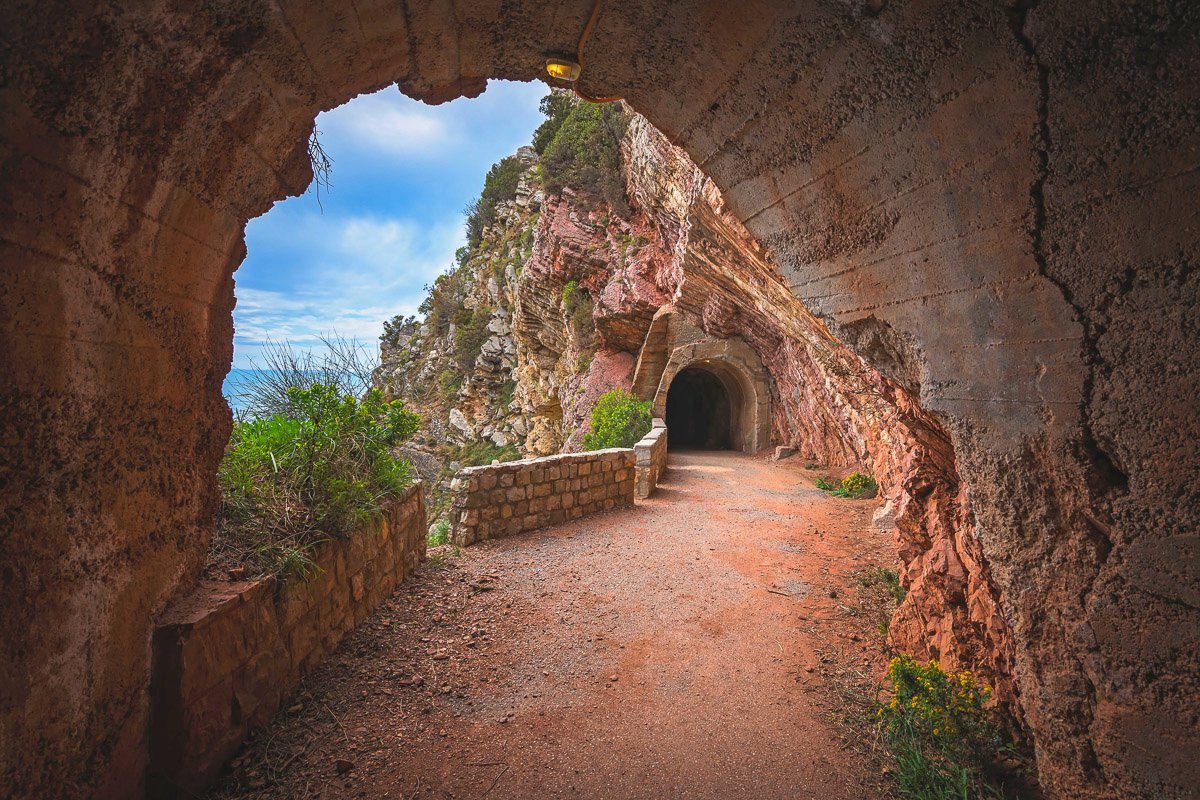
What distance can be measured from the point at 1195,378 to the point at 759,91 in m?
1.65

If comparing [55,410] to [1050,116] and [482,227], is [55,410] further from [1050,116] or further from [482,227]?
[482,227]

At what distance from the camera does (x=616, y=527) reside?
22.5 feet

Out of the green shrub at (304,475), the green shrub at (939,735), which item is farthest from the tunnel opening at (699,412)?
the green shrub at (939,735)

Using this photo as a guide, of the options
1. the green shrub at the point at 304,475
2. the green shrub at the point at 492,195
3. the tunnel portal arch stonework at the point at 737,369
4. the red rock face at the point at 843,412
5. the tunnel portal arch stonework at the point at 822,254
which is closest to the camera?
the tunnel portal arch stonework at the point at 822,254

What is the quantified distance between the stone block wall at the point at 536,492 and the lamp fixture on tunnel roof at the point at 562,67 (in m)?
4.62

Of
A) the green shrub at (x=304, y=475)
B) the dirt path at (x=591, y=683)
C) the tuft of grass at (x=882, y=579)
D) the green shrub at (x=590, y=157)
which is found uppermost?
the green shrub at (x=590, y=157)

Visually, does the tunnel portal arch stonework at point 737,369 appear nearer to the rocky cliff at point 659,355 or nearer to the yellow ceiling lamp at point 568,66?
the rocky cliff at point 659,355

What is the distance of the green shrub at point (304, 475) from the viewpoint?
308 centimetres

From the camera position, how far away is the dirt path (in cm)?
256

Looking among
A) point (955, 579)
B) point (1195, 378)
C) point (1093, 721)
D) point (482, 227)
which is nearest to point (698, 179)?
point (955, 579)

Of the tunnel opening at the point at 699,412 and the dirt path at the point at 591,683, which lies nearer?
the dirt path at the point at 591,683

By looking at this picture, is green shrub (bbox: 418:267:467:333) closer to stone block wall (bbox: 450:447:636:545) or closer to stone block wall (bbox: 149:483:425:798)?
stone block wall (bbox: 450:447:636:545)

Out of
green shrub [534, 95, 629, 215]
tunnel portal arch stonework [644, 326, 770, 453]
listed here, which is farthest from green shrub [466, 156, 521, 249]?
tunnel portal arch stonework [644, 326, 770, 453]

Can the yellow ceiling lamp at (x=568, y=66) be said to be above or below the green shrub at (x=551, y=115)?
below
